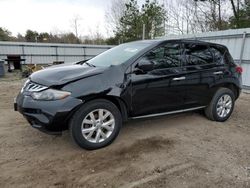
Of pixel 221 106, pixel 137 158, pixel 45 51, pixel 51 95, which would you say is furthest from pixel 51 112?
pixel 45 51

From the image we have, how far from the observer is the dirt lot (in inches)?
103

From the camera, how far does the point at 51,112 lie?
2.93 meters

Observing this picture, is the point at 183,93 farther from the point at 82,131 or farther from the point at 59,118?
the point at 59,118

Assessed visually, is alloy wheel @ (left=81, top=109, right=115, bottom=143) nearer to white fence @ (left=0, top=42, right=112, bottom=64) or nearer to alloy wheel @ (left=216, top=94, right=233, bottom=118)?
alloy wheel @ (left=216, top=94, right=233, bottom=118)

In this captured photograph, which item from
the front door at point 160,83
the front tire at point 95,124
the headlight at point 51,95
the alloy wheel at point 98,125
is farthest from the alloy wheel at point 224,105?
the headlight at point 51,95

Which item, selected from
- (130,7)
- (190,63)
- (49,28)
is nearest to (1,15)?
(49,28)

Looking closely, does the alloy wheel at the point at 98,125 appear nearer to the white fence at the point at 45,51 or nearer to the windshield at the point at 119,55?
the windshield at the point at 119,55

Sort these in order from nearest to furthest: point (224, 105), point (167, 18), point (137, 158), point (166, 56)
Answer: point (137, 158) → point (166, 56) → point (224, 105) → point (167, 18)

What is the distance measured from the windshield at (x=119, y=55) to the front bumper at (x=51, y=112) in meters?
1.05

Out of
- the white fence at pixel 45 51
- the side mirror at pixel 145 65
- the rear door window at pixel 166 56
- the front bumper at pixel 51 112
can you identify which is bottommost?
the front bumper at pixel 51 112

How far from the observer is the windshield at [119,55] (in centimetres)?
369

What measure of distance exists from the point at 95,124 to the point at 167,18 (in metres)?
23.1

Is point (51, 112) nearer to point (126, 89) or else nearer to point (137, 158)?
point (126, 89)

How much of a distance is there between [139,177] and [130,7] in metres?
25.1
